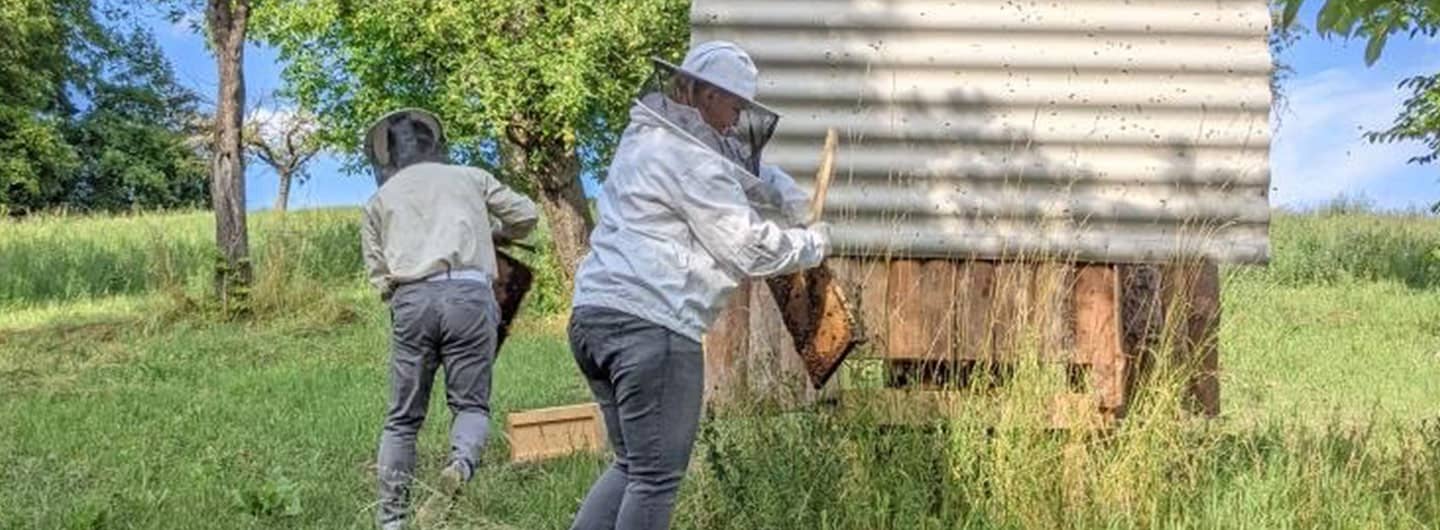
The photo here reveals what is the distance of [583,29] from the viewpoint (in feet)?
49.9

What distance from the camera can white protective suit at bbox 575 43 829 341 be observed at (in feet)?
13.3

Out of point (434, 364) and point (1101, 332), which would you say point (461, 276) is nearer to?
point (434, 364)

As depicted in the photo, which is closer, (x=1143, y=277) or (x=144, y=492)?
(x=1143, y=277)

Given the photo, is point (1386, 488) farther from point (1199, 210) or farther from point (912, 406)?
point (912, 406)

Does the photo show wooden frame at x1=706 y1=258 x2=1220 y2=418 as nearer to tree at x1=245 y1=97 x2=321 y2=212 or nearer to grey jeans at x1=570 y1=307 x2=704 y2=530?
grey jeans at x1=570 y1=307 x2=704 y2=530

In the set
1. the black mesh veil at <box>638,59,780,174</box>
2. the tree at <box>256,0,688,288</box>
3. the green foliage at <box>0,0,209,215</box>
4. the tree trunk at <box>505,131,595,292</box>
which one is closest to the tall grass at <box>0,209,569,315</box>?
the tree trunk at <box>505,131,595,292</box>

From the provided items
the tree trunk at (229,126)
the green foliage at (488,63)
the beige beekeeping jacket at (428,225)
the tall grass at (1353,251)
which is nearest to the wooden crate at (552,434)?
the beige beekeeping jacket at (428,225)

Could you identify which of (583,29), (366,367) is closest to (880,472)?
(366,367)

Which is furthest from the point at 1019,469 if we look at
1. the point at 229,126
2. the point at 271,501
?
the point at 229,126

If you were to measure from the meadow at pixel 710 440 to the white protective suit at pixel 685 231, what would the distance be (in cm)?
101

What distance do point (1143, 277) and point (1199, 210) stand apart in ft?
1.08

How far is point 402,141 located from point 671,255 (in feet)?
7.02

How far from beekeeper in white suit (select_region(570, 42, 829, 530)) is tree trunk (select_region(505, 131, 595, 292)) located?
1258 cm

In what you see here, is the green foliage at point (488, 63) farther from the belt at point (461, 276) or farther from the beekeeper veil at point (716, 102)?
the beekeeper veil at point (716, 102)
